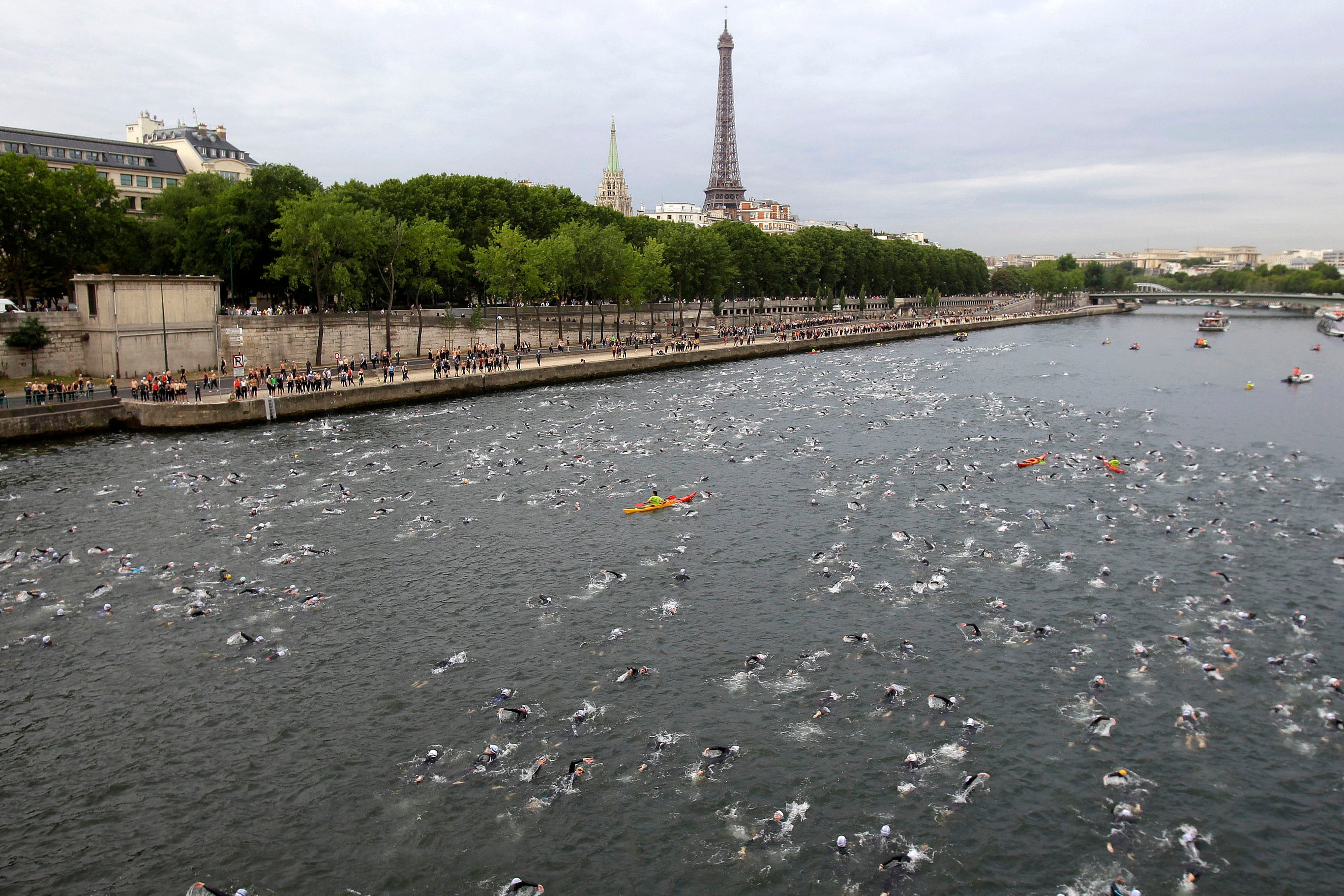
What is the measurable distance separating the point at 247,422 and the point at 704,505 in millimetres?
33735

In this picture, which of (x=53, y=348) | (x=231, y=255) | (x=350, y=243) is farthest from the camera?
(x=231, y=255)

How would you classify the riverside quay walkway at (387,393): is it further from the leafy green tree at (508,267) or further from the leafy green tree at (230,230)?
the leafy green tree at (230,230)

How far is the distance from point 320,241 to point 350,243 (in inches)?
122

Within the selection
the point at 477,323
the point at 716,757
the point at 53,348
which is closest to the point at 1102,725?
the point at 716,757

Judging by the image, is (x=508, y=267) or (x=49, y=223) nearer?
(x=49, y=223)

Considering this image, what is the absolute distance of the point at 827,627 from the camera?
Result: 25.3 m

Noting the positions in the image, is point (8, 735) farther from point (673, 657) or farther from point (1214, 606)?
point (1214, 606)

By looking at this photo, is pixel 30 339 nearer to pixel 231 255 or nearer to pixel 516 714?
pixel 231 255

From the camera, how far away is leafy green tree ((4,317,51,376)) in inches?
2297

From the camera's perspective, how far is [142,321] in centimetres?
6278

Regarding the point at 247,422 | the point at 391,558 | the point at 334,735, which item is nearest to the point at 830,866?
the point at 334,735

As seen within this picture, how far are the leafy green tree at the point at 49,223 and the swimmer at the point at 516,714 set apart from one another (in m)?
69.2

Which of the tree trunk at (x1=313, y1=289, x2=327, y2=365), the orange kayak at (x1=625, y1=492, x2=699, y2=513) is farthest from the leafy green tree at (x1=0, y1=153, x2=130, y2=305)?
the orange kayak at (x1=625, y1=492, x2=699, y2=513)

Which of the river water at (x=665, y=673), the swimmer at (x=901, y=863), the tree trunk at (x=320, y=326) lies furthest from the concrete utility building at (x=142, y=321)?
the swimmer at (x=901, y=863)
